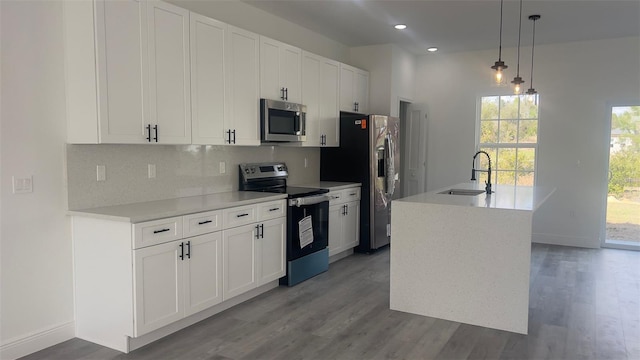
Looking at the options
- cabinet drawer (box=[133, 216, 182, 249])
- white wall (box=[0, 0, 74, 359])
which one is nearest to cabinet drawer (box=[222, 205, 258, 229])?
cabinet drawer (box=[133, 216, 182, 249])

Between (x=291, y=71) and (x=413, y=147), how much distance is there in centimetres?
320

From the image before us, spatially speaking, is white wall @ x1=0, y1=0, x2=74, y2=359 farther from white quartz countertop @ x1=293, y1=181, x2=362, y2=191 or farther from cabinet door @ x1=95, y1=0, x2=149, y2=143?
white quartz countertop @ x1=293, y1=181, x2=362, y2=191

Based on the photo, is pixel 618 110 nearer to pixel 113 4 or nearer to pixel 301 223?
pixel 301 223

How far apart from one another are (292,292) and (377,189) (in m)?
2.00

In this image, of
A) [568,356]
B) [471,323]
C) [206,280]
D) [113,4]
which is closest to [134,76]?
[113,4]

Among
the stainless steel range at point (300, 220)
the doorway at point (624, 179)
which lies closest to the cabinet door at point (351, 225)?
the stainless steel range at point (300, 220)

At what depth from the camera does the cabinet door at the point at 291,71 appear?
4.67 metres

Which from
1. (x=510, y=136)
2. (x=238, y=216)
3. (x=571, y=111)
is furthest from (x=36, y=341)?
(x=571, y=111)

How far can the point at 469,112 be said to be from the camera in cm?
693

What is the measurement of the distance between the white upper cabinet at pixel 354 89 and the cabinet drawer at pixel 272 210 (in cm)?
204

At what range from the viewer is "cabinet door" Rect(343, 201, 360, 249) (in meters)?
5.43

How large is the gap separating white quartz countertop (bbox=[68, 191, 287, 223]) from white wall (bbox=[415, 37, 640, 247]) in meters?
4.12

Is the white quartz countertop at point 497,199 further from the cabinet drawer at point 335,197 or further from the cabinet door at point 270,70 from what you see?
the cabinet door at point 270,70

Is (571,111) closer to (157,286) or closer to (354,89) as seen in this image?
(354,89)
